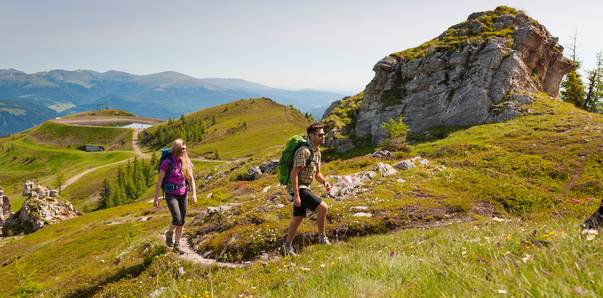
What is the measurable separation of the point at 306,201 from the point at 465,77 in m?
35.3

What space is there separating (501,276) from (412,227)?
14651 mm

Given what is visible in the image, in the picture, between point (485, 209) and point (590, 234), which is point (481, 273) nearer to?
point (590, 234)

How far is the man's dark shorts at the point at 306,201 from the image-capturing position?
11.9 metres

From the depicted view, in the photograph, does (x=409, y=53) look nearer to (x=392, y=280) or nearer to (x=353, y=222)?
(x=353, y=222)

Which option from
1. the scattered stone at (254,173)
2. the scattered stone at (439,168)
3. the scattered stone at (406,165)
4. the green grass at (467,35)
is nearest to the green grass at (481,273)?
the scattered stone at (439,168)

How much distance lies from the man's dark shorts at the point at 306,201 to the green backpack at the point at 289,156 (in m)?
0.69

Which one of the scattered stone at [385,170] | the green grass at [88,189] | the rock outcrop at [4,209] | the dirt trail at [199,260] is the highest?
the scattered stone at [385,170]

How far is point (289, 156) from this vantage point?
12.0 meters

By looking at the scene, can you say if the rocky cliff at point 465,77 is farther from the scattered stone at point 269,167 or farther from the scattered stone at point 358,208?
the scattered stone at point 358,208

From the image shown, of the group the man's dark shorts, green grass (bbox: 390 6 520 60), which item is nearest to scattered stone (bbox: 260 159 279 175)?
green grass (bbox: 390 6 520 60)

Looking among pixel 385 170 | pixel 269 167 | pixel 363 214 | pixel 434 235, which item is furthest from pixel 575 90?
pixel 434 235

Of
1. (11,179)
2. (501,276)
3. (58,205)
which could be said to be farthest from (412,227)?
(11,179)

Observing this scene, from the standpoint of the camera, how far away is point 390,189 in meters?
22.4

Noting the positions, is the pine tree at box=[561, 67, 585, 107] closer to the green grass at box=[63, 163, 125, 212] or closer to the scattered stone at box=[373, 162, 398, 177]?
the scattered stone at box=[373, 162, 398, 177]
